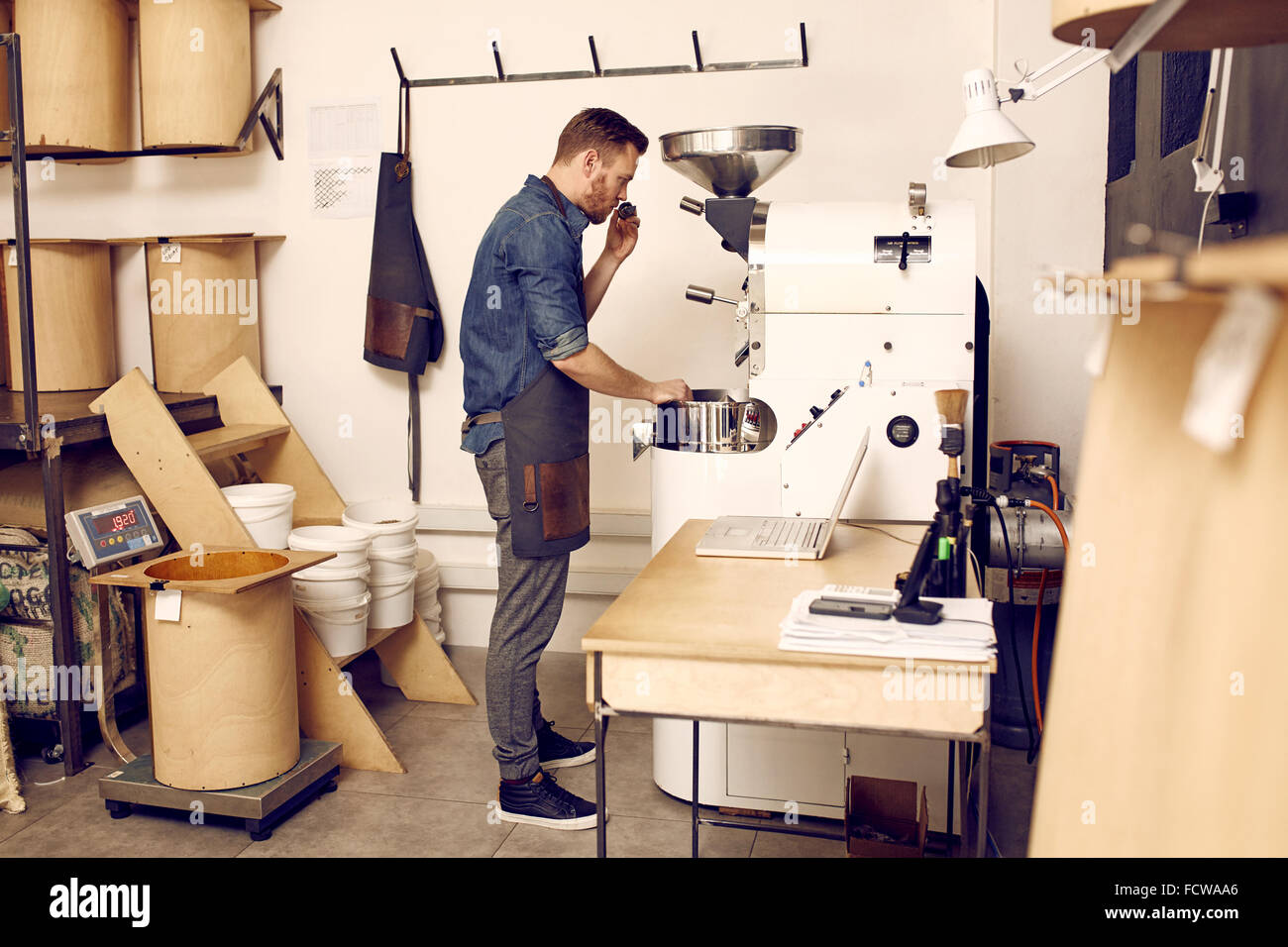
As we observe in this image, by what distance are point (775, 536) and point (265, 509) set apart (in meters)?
1.76

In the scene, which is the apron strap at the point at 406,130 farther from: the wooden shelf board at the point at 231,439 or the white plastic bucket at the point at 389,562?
the white plastic bucket at the point at 389,562

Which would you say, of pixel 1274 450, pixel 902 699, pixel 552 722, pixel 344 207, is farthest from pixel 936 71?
pixel 1274 450

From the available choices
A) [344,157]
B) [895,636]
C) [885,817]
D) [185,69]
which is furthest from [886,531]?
[185,69]

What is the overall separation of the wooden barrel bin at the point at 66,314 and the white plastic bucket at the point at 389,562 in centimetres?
143

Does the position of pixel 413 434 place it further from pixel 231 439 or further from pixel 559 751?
pixel 559 751

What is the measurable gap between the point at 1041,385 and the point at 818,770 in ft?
5.29

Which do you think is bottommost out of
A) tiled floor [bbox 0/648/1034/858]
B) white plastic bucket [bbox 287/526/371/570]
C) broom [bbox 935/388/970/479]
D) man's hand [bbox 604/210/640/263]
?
tiled floor [bbox 0/648/1034/858]

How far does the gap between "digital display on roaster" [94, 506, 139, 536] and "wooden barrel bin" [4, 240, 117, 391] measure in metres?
1.04

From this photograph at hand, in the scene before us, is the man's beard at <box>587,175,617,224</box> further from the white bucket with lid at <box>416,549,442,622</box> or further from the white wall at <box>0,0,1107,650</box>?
the white bucket with lid at <box>416,549,442,622</box>

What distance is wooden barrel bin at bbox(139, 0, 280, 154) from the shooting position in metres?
3.68

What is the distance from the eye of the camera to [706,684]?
1557mm

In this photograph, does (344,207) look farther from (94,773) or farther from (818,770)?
(818,770)

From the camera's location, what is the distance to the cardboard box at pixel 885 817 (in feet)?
7.23

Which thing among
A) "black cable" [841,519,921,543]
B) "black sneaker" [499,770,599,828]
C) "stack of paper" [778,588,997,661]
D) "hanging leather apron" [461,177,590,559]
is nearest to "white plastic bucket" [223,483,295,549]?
"hanging leather apron" [461,177,590,559]
